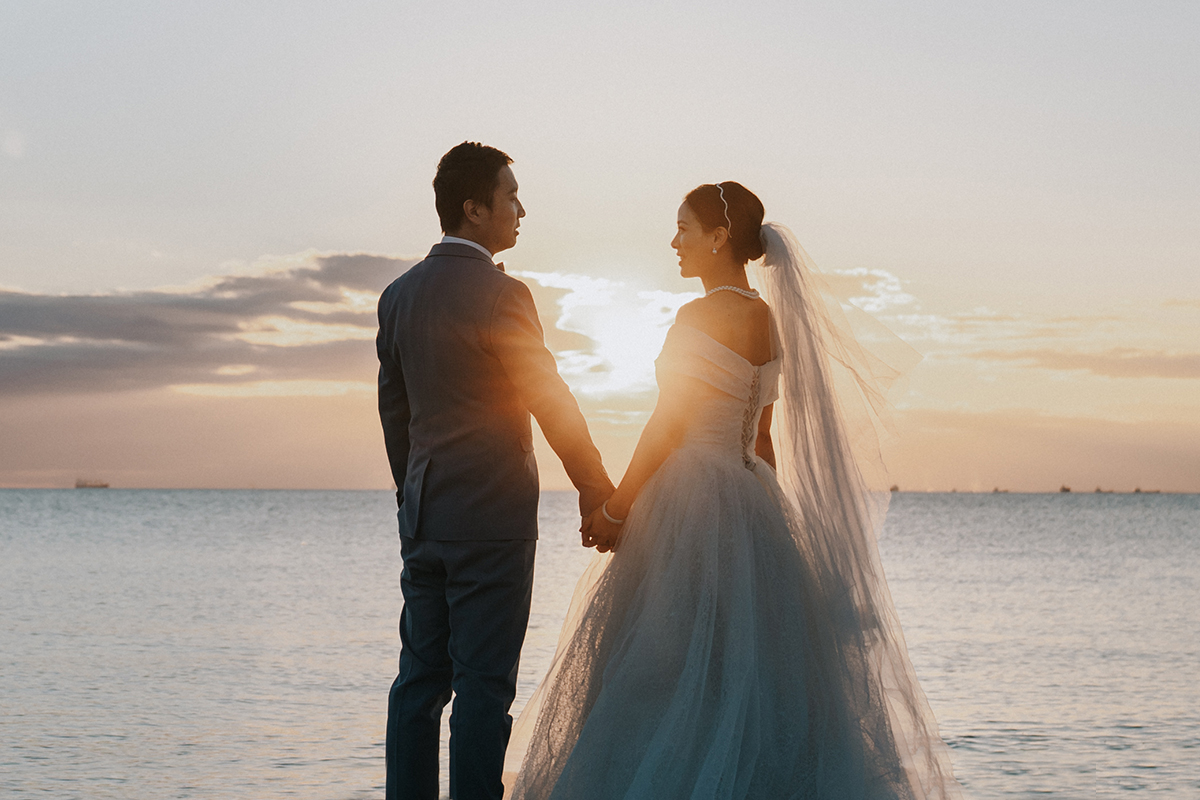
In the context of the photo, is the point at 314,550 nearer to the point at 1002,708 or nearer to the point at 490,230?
the point at 1002,708

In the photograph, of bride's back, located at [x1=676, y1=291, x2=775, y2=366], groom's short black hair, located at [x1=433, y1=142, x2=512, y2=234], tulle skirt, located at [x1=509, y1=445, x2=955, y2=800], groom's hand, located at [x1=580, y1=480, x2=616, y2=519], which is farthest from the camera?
bride's back, located at [x1=676, y1=291, x2=775, y2=366]

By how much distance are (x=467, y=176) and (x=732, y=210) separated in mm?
936

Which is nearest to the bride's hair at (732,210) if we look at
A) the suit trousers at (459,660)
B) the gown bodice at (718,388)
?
the gown bodice at (718,388)

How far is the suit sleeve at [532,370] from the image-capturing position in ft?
10.5

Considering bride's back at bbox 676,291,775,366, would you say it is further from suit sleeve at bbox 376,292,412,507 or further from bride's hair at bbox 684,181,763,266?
suit sleeve at bbox 376,292,412,507

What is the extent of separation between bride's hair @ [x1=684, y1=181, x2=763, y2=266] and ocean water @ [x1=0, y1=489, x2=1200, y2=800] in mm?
3329

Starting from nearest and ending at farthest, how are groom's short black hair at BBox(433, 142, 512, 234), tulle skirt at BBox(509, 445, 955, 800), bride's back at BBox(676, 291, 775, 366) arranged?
1. tulle skirt at BBox(509, 445, 955, 800)
2. groom's short black hair at BBox(433, 142, 512, 234)
3. bride's back at BBox(676, 291, 775, 366)

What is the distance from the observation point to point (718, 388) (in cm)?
353

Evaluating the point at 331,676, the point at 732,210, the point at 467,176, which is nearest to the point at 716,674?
the point at 732,210

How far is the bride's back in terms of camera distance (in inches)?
139

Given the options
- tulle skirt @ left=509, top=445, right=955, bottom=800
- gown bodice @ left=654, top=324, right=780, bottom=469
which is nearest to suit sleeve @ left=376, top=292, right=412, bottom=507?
tulle skirt @ left=509, top=445, right=955, bottom=800

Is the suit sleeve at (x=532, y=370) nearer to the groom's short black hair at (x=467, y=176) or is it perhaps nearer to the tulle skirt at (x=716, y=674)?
the groom's short black hair at (x=467, y=176)

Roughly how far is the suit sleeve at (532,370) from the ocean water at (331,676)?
2.81m

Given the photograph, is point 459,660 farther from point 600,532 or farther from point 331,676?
point 331,676
